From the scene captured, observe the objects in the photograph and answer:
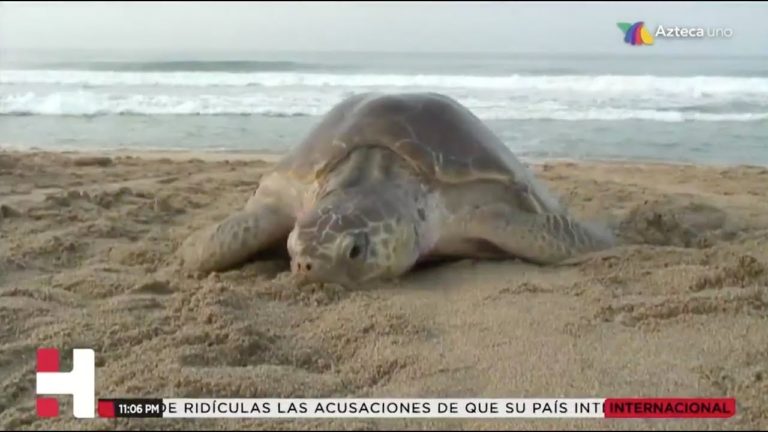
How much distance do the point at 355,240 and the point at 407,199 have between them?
0.33 m

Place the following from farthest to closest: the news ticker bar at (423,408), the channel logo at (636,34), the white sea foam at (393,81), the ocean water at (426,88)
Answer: the white sea foam at (393,81) → the ocean water at (426,88) → the channel logo at (636,34) → the news ticker bar at (423,408)

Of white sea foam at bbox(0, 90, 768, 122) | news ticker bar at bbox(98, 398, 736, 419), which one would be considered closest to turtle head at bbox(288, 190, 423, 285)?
news ticker bar at bbox(98, 398, 736, 419)

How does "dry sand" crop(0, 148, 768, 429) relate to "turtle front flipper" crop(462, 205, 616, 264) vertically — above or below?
below

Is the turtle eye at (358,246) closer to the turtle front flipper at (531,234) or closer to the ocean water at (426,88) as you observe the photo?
the turtle front flipper at (531,234)

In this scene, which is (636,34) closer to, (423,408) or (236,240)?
(236,240)

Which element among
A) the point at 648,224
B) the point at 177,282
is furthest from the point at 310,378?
the point at 648,224

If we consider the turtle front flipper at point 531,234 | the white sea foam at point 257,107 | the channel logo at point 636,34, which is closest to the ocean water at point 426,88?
the white sea foam at point 257,107

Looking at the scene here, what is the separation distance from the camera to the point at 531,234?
8.59 ft

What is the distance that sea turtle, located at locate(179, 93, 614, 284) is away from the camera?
8.09 ft

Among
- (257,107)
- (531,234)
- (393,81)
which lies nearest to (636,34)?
(531,234)

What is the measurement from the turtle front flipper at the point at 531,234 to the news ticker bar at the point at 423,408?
1326 mm

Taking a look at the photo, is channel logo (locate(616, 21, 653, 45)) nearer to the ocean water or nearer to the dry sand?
the ocean water

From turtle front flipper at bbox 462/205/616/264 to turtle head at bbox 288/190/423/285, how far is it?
0.32m

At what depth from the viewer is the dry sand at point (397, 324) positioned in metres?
1.41
